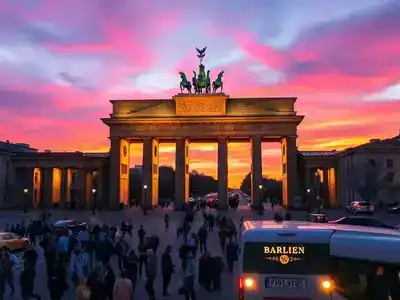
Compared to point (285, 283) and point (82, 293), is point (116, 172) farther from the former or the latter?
point (285, 283)

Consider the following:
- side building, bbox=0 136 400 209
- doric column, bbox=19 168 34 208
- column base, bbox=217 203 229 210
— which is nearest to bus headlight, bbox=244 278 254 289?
column base, bbox=217 203 229 210

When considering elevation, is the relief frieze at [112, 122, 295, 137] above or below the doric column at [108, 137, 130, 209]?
above

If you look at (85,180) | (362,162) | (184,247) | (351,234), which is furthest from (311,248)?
(85,180)

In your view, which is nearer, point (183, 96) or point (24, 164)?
point (183, 96)

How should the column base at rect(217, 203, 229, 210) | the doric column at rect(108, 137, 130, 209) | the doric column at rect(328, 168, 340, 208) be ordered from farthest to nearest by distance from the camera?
the doric column at rect(328, 168, 340, 208) < the doric column at rect(108, 137, 130, 209) < the column base at rect(217, 203, 229, 210)

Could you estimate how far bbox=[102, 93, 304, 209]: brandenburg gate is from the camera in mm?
66188

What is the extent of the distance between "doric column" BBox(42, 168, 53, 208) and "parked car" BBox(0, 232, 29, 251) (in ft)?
169

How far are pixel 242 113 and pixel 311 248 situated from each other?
5975 centimetres

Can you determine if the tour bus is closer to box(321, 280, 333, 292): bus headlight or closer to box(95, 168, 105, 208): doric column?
box(321, 280, 333, 292): bus headlight

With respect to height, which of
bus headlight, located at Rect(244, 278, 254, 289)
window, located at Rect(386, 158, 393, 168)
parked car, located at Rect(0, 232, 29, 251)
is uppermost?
window, located at Rect(386, 158, 393, 168)

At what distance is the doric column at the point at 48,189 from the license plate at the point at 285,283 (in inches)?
2779

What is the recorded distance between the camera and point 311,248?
7.63 meters

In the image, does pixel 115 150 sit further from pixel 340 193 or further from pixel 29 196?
pixel 340 193

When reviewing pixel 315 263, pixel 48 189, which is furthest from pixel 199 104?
pixel 315 263
